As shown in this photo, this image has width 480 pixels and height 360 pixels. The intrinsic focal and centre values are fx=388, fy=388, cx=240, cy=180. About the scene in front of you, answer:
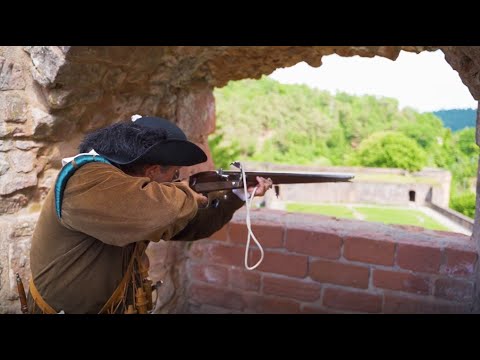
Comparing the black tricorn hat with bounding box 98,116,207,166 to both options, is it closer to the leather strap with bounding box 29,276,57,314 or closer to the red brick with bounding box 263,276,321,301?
the leather strap with bounding box 29,276,57,314

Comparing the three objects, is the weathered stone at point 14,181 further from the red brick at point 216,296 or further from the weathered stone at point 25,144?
the red brick at point 216,296

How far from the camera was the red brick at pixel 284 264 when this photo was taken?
2.58 meters

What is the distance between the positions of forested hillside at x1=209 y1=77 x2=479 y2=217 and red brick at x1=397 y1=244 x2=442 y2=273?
26.5 metres

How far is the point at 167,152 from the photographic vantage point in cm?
153

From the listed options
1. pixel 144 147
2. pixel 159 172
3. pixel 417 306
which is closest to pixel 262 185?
pixel 159 172

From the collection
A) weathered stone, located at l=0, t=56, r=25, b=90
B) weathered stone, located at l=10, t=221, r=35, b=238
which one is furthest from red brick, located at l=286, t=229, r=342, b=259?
weathered stone, located at l=0, t=56, r=25, b=90

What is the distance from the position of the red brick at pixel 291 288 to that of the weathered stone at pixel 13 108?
179 centimetres

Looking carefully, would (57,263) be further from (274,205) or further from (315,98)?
(315,98)

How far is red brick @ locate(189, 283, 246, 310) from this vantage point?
9.22 feet

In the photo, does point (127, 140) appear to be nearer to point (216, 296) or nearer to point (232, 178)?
point (232, 178)

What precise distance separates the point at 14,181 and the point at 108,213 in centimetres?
85

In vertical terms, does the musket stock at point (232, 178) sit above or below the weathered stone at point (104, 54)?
below

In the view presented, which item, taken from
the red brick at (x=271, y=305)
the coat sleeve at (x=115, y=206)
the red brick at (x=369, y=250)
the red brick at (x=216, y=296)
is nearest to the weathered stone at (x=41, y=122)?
the coat sleeve at (x=115, y=206)

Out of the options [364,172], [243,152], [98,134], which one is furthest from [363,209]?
[98,134]
